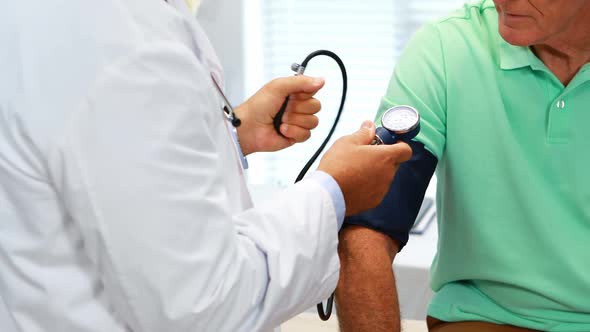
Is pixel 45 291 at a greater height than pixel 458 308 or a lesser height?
greater

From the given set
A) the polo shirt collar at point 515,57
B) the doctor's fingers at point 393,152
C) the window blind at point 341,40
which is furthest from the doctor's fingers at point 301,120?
the window blind at point 341,40

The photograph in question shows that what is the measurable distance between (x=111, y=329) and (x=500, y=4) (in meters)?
0.90

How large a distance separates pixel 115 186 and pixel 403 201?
0.75m

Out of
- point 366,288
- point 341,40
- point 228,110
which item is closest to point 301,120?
point 228,110

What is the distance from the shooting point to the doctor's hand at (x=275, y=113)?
1.46 meters

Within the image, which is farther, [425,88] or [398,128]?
[425,88]

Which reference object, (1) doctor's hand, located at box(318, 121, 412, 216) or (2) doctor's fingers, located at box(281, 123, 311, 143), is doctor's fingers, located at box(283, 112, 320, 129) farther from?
(1) doctor's hand, located at box(318, 121, 412, 216)

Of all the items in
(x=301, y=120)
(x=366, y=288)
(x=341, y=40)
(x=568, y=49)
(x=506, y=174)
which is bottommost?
(x=341, y=40)

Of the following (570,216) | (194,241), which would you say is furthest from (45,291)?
(570,216)

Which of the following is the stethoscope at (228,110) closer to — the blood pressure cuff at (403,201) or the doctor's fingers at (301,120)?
the doctor's fingers at (301,120)

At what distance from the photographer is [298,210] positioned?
1.11 meters

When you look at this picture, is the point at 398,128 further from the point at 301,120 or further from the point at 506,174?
the point at 506,174

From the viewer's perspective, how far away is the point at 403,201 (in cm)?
155

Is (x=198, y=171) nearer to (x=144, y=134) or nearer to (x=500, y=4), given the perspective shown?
(x=144, y=134)
